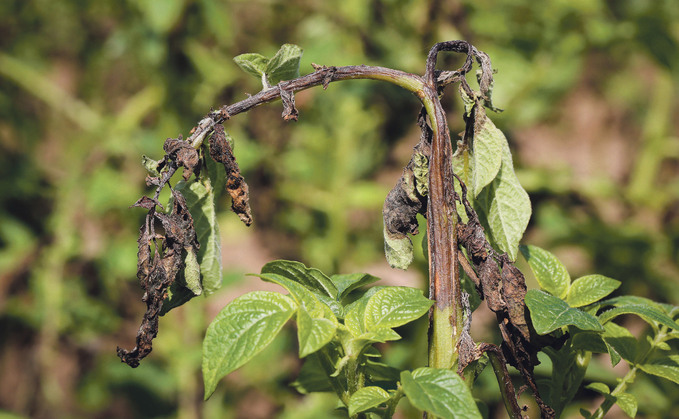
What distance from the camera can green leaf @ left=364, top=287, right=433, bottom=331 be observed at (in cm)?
62

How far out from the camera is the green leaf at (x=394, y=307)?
619mm

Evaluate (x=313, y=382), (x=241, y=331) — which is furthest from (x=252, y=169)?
(x=241, y=331)

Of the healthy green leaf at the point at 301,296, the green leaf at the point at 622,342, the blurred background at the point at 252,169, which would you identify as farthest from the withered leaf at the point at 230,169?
the blurred background at the point at 252,169

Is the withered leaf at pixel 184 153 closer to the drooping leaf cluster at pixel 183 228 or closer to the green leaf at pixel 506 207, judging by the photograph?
the drooping leaf cluster at pixel 183 228

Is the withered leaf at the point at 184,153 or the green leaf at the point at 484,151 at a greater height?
the withered leaf at the point at 184,153

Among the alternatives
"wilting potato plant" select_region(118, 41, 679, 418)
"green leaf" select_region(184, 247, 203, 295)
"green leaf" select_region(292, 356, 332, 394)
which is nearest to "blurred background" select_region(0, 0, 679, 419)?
"green leaf" select_region(292, 356, 332, 394)

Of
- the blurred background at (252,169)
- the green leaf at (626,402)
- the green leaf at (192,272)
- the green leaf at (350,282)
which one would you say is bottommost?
the green leaf at (626,402)

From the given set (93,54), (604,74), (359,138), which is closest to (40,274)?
(93,54)

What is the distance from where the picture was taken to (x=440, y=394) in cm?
54

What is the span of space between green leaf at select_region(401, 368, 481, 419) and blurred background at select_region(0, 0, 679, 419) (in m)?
1.17

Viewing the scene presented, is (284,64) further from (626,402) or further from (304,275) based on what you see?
(626,402)

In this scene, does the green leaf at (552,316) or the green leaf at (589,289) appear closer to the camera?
the green leaf at (552,316)

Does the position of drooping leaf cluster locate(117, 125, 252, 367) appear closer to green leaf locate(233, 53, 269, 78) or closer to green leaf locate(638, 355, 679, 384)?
green leaf locate(233, 53, 269, 78)

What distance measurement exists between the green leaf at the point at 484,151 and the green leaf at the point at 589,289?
18cm
